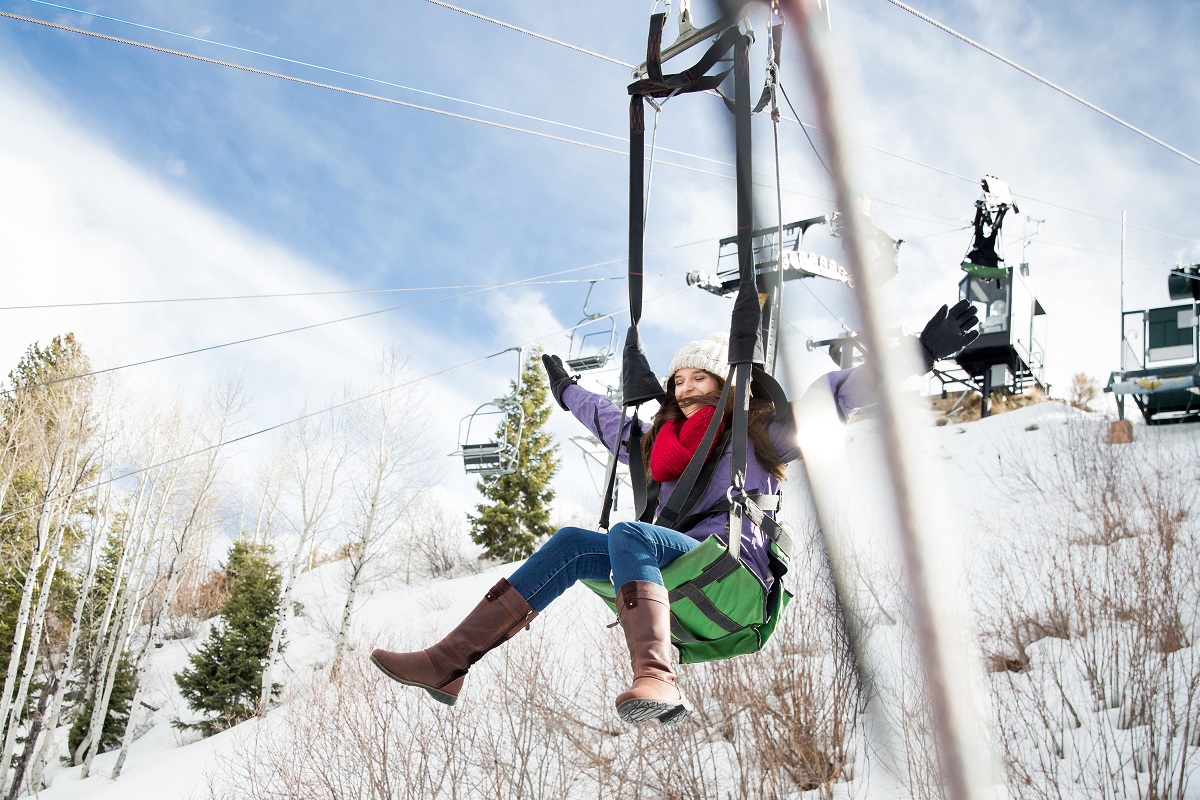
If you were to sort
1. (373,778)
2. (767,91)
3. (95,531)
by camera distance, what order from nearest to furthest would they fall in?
(767,91) → (373,778) → (95,531)

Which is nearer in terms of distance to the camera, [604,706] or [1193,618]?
[1193,618]

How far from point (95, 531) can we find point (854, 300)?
2006cm

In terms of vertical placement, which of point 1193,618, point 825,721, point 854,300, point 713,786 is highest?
point 854,300

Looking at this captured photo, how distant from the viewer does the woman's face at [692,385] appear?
324cm

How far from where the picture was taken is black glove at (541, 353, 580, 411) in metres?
3.82

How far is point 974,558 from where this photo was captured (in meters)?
13.5

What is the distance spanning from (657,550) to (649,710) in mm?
542

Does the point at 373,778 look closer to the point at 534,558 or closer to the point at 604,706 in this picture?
the point at 604,706

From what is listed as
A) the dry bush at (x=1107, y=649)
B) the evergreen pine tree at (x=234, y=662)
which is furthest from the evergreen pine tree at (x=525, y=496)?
the dry bush at (x=1107, y=649)

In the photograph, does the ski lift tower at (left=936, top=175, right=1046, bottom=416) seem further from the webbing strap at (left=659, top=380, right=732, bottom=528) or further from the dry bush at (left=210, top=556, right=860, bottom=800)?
the webbing strap at (left=659, top=380, right=732, bottom=528)

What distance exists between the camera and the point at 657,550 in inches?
102

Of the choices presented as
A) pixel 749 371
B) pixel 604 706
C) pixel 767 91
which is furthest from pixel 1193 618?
pixel 749 371

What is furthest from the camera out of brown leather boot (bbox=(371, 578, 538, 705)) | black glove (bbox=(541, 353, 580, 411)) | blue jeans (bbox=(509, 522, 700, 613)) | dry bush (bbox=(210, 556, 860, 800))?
dry bush (bbox=(210, 556, 860, 800))

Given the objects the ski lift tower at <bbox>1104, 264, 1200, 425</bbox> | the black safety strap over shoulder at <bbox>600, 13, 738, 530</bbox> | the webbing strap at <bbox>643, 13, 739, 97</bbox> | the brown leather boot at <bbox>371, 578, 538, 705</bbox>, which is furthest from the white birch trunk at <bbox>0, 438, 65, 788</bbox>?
the ski lift tower at <bbox>1104, 264, 1200, 425</bbox>
